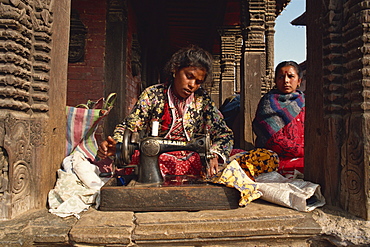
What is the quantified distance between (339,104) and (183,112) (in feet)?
4.14

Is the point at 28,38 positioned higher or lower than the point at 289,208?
higher

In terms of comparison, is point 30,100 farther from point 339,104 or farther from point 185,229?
point 339,104

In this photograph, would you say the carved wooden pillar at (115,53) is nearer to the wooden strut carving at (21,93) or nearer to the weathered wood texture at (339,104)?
the wooden strut carving at (21,93)

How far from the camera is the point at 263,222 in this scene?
5.39 ft

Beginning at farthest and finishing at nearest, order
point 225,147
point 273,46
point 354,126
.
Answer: point 273,46
point 225,147
point 354,126

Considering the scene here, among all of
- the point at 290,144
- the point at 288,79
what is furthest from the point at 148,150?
the point at 288,79

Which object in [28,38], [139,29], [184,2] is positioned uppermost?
[184,2]

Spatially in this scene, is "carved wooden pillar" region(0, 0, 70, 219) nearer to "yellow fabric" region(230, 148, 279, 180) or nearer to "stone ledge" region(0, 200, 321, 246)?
"stone ledge" region(0, 200, 321, 246)

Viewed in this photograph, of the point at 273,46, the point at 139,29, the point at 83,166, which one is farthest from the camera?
the point at 273,46

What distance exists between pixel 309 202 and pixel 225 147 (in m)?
0.78

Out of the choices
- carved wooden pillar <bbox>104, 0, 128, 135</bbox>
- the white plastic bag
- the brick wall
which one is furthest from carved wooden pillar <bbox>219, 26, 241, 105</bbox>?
Answer: the white plastic bag

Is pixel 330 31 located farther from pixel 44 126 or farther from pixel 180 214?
pixel 44 126

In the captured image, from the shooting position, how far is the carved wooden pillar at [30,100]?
5.51 ft

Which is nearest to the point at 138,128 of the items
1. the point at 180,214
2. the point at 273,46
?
the point at 180,214
